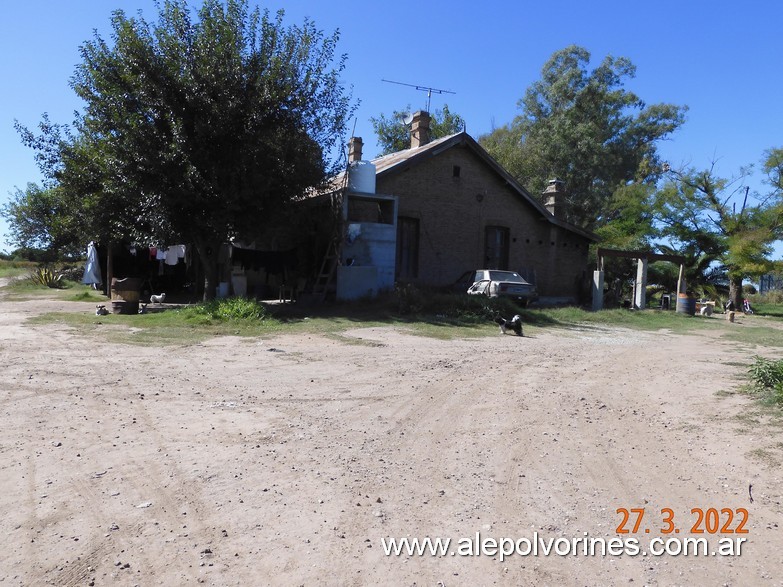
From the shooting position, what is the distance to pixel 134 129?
15.2 meters

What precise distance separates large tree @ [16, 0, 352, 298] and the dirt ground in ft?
26.1

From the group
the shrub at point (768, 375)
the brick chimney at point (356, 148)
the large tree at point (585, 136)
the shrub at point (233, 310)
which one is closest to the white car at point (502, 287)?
the shrub at point (233, 310)

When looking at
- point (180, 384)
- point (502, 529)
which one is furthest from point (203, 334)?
point (502, 529)

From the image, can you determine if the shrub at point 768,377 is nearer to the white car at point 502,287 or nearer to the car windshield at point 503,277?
the white car at point 502,287

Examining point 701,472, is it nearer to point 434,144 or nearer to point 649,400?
point 649,400

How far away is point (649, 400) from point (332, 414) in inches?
147

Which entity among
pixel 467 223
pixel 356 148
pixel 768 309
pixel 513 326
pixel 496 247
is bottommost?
pixel 768 309

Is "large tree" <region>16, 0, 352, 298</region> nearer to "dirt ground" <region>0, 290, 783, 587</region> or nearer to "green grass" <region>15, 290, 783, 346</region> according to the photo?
"green grass" <region>15, 290, 783, 346</region>

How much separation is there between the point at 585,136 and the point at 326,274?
24.9 metres

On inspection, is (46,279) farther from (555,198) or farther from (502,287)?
(555,198)

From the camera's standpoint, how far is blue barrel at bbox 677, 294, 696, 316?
2306 centimetres

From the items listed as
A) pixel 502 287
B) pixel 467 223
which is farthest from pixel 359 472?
pixel 467 223

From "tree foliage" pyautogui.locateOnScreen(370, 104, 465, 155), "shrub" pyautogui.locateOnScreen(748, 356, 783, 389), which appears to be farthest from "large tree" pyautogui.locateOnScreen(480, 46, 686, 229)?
"shrub" pyautogui.locateOnScreen(748, 356, 783, 389)

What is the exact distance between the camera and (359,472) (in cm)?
459
